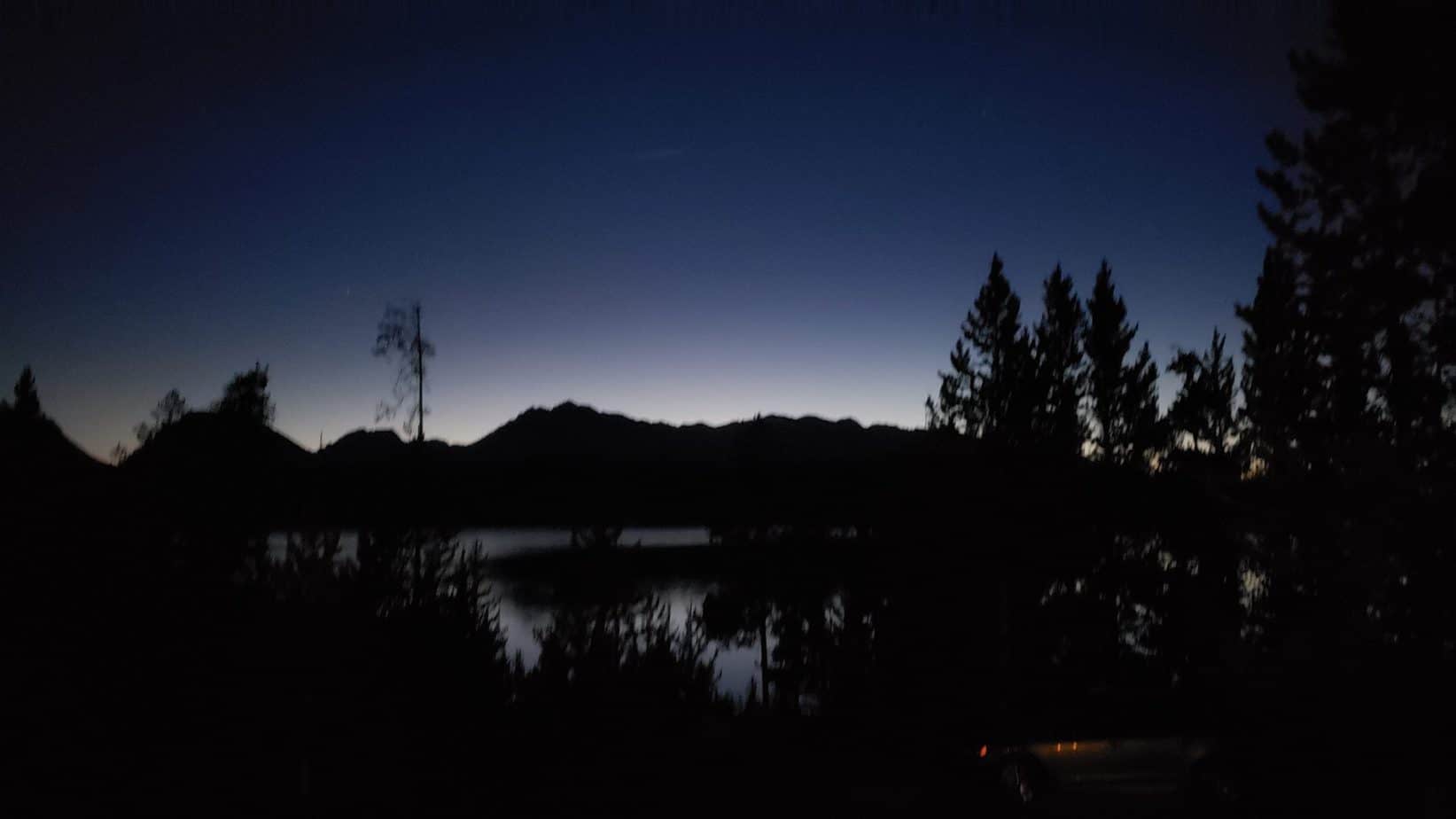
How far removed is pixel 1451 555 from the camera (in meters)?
11.3

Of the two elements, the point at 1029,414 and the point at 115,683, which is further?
the point at 1029,414

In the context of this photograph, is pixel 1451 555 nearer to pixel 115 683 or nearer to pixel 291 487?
pixel 115 683

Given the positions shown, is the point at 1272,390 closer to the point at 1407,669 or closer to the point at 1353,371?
the point at 1353,371

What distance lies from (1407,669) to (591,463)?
38.6m

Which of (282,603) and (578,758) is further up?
(282,603)

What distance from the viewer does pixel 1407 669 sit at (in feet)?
39.1

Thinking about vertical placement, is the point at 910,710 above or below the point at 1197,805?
below

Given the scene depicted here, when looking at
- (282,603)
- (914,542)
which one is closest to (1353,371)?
(914,542)

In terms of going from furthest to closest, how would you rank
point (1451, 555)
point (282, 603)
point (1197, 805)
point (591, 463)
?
point (591, 463) < point (282, 603) < point (1451, 555) < point (1197, 805)

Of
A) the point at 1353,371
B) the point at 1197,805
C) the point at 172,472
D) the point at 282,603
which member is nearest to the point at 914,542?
the point at 1353,371

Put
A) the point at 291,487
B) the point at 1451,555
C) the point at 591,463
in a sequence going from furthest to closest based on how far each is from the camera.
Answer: the point at 591,463
the point at 291,487
the point at 1451,555

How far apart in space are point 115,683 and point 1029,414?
2561 cm

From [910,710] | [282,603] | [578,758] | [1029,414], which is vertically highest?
[1029,414]

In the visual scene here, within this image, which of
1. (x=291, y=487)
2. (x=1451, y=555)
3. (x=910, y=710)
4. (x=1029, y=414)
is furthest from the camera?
(x=1029, y=414)
